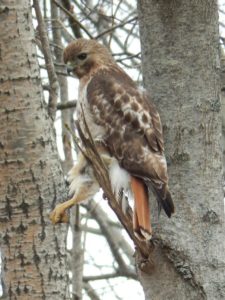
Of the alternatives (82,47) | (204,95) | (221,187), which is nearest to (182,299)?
(221,187)

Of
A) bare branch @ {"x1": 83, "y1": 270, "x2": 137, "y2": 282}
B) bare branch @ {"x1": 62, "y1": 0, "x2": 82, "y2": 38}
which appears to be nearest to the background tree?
bare branch @ {"x1": 62, "y1": 0, "x2": 82, "y2": 38}

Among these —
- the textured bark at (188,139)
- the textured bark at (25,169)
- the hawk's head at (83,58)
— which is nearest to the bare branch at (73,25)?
the hawk's head at (83,58)

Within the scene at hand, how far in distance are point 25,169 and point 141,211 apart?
419mm

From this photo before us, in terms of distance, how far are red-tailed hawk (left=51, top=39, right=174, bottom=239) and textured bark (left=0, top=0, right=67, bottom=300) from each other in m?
0.09

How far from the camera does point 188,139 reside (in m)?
2.89

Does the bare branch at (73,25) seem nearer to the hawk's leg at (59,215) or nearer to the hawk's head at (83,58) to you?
the hawk's head at (83,58)

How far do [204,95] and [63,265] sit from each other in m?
0.76

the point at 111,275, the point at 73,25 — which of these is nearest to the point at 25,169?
the point at 73,25

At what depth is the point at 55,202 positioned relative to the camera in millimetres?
2873

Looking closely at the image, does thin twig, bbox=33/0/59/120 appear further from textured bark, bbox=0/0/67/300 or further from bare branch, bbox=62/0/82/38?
bare branch, bbox=62/0/82/38

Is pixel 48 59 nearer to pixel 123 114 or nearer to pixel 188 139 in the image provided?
pixel 123 114

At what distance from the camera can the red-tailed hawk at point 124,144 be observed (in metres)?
2.78

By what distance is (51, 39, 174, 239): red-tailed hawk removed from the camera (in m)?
2.78

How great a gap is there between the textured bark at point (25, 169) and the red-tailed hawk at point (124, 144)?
94mm
